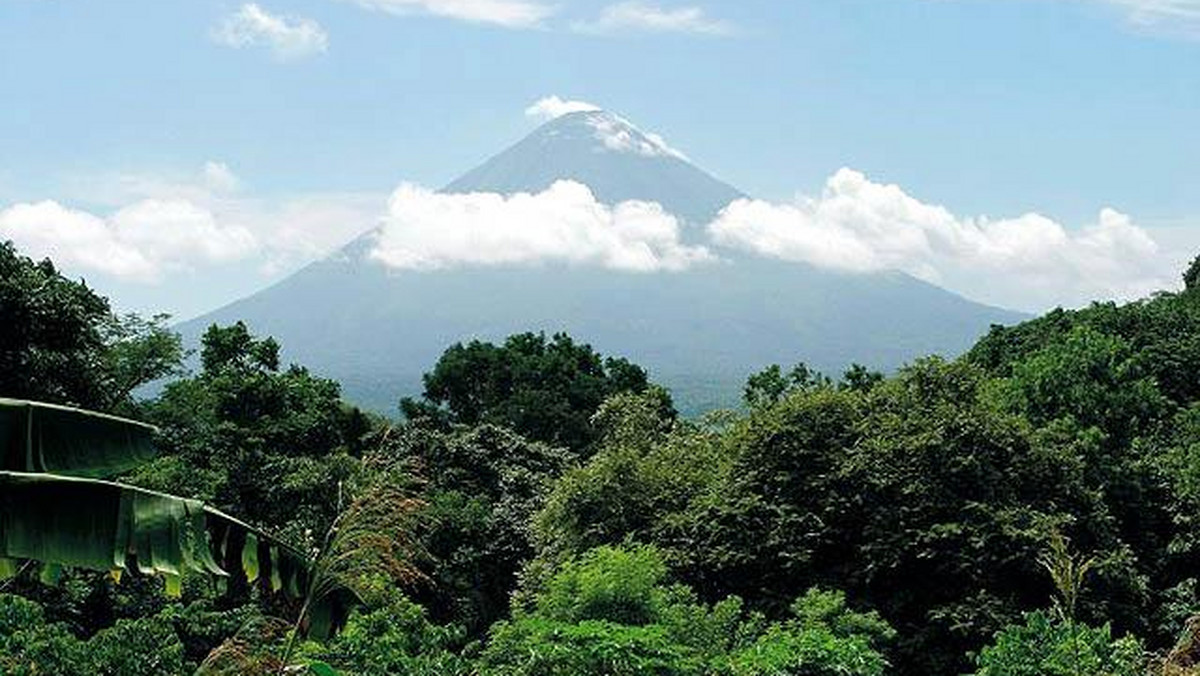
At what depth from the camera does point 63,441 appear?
5.27 m

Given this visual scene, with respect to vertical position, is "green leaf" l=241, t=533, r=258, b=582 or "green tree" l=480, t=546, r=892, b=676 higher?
"green leaf" l=241, t=533, r=258, b=582

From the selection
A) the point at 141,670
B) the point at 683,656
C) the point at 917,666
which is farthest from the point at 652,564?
the point at 141,670

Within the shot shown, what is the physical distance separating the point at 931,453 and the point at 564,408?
1539 centimetres

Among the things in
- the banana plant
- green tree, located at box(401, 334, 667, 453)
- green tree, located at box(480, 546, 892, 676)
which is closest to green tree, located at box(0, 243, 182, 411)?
green tree, located at box(480, 546, 892, 676)

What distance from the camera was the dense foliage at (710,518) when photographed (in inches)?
416

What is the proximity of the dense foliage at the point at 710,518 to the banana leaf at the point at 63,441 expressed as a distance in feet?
2.98

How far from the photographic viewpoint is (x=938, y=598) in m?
16.0

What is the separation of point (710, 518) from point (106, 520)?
12.5 m

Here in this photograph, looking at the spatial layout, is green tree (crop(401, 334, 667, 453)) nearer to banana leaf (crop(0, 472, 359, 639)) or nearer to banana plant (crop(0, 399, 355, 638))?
banana plant (crop(0, 399, 355, 638))

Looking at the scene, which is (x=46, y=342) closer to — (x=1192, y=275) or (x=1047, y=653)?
(x=1047, y=653)

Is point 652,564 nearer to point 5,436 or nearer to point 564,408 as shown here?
point 5,436

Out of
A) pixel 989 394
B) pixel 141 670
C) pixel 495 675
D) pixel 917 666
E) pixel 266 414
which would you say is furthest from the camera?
pixel 266 414

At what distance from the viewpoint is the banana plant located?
182 inches

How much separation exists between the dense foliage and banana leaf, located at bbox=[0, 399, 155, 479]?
35.7 inches
